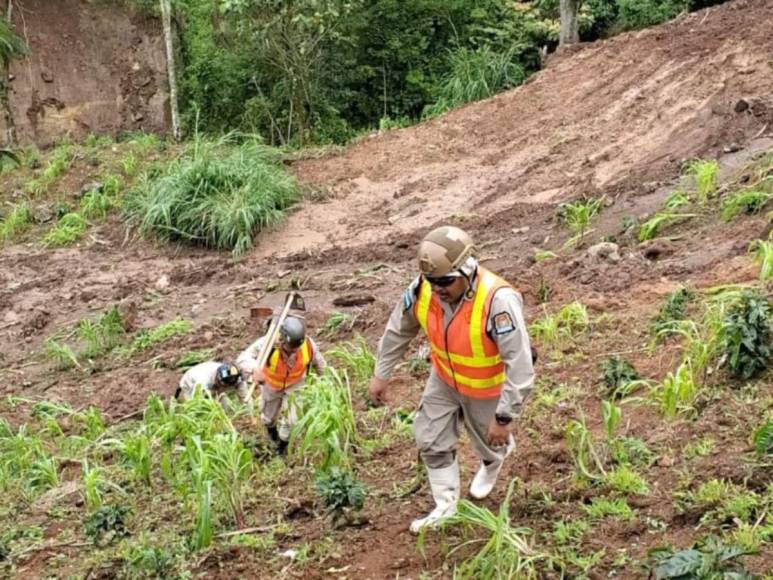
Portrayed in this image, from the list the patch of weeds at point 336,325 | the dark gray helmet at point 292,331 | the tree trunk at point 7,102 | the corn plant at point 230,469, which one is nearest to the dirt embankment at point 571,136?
the patch of weeds at point 336,325

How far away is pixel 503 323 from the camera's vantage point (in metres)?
3.75

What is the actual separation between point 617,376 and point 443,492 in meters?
1.78

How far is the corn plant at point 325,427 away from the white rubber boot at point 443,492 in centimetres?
99

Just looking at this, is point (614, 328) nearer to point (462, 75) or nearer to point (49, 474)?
point (49, 474)

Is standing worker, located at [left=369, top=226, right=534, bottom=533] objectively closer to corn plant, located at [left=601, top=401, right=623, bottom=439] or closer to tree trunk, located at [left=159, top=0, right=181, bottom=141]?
corn plant, located at [left=601, top=401, right=623, bottom=439]

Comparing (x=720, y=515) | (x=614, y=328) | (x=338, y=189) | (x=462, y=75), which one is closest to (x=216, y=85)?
(x=462, y=75)

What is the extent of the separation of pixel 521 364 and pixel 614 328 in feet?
9.91

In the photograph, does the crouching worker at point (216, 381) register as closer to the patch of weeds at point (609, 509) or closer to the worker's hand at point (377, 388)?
the worker's hand at point (377, 388)

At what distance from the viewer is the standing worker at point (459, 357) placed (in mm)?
3729

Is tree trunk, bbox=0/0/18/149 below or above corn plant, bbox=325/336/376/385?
above

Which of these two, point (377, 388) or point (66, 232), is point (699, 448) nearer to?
point (377, 388)

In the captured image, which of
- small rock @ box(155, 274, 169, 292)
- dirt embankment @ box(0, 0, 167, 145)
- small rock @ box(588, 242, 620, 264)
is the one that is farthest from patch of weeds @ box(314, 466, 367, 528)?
dirt embankment @ box(0, 0, 167, 145)

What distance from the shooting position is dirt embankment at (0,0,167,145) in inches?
704

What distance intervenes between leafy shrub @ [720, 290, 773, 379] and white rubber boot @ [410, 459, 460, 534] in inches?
70.6
